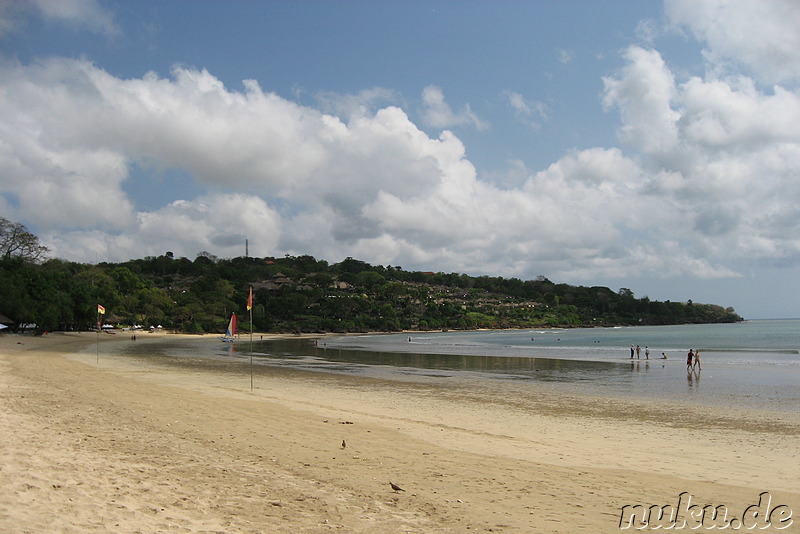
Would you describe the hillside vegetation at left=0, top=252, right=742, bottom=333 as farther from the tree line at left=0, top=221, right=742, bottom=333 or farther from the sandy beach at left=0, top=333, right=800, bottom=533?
the sandy beach at left=0, top=333, right=800, bottom=533

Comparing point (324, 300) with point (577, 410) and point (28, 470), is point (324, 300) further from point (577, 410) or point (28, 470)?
point (28, 470)

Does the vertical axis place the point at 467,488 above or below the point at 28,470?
below

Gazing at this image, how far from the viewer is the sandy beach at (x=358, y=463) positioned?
6.68 meters

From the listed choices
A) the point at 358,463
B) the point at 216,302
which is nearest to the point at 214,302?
the point at 216,302

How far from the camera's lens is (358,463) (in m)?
9.84

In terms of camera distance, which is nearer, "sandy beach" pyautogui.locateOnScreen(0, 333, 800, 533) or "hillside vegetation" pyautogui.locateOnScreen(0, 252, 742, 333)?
"sandy beach" pyautogui.locateOnScreen(0, 333, 800, 533)

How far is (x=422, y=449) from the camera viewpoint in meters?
11.5

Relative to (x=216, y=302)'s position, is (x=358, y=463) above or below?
below

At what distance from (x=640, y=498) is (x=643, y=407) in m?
13.1

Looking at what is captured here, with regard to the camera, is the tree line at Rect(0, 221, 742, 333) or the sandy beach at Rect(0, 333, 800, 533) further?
the tree line at Rect(0, 221, 742, 333)

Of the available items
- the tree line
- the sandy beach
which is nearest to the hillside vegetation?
the tree line

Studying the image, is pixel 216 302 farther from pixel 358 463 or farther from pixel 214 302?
pixel 358 463

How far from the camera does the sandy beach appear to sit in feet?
21.9

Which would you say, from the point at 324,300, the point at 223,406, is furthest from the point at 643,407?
the point at 324,300
